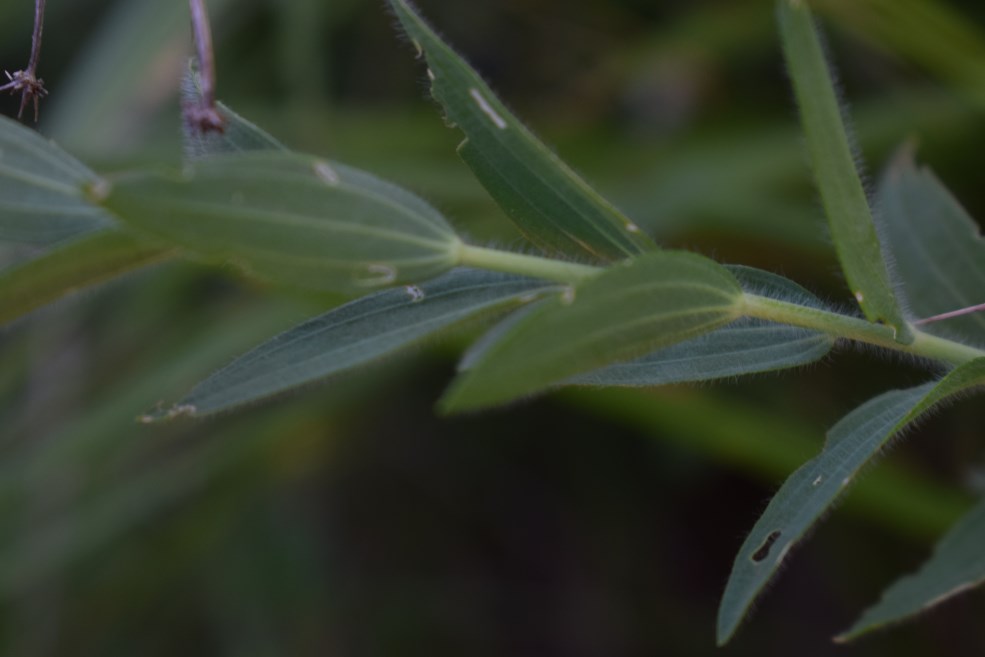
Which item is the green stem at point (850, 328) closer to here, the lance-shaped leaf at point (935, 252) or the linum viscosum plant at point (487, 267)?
the linum viscosum plant at point (487, 267)

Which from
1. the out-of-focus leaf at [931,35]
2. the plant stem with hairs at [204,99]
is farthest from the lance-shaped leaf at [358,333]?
the out-of-focus leaf at [931,35]

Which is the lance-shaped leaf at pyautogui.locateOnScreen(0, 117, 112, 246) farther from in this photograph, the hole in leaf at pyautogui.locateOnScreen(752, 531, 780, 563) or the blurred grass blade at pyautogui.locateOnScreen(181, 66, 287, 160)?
the hole in leaf at pyautogui.locateOnScreen(752, 531, 780, 563)

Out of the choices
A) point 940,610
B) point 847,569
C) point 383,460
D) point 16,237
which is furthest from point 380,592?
point 16,237

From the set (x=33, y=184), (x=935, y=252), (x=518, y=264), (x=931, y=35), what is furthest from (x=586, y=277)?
(x=931, y=35)

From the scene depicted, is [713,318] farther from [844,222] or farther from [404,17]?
[404,17]

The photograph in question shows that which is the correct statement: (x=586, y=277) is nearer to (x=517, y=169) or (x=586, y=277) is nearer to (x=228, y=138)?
(x=517, y=169)
